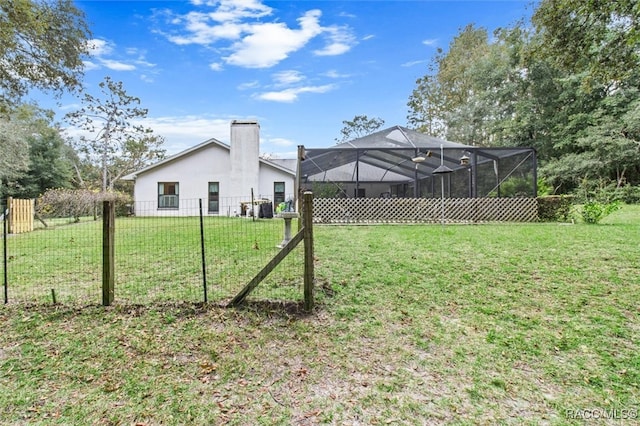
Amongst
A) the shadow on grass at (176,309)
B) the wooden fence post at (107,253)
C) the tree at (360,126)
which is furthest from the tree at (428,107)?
the wooden fence post at (107,253)

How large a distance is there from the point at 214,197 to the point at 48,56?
10972 millimetres

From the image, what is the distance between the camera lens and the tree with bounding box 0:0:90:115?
751 centimetres

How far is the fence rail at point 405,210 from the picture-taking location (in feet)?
40.4

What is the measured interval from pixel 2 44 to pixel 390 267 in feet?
25.1

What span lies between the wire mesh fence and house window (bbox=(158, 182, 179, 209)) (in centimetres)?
963

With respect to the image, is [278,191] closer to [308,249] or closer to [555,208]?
[555,208]

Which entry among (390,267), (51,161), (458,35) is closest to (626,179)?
(458,35)

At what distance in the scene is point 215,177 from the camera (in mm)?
18672

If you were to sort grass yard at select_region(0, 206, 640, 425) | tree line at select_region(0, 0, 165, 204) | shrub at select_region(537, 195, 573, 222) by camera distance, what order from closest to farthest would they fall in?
1. grass yard at select_region(0, 206, 640, 425)
2. tree line at select_region(0, 0, 165, 204)
3. shrub at select_region(537, 195, 573, 222)

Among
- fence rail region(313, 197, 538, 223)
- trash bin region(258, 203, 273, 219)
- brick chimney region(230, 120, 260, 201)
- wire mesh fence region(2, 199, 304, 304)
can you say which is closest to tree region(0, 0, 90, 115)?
wire mesh fence region(2, 199, 304, 304)

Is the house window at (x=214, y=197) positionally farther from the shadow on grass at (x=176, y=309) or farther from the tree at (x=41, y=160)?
the shadow on grass at (x=176, y=309)

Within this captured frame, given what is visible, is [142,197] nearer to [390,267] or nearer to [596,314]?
[390,267]

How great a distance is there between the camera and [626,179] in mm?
19016

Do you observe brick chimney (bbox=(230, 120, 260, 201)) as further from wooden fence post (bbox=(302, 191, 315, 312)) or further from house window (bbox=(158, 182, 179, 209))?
wooden fence post (bbox=(302, 191, 315, 312))
